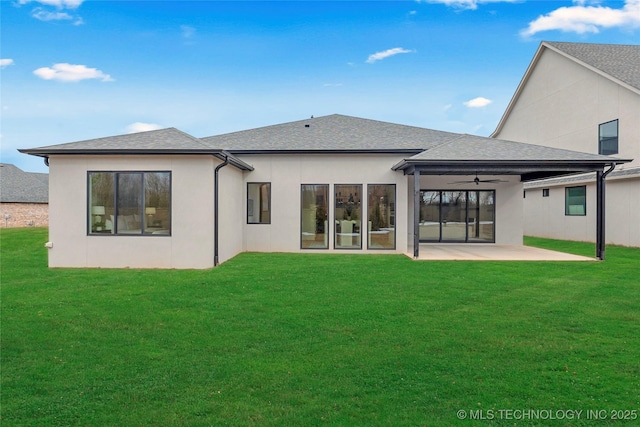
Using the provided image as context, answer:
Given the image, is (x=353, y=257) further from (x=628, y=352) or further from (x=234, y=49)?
(x=234, y=49)

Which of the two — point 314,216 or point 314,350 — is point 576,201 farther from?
point 314,350

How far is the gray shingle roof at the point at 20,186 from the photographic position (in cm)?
3269

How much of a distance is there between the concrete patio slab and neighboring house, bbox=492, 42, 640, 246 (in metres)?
5.08

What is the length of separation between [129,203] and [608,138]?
18.0 meters

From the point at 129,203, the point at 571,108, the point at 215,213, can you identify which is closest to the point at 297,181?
the point at 215,213

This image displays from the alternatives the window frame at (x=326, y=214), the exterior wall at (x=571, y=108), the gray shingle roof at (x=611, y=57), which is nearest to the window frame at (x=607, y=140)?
the exterior wall at (x=571, y=108)

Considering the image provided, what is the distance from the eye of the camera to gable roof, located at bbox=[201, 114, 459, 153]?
44.8 feet

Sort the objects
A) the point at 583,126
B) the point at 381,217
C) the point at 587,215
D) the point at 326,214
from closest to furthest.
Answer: the point at 381,217, the point at 326,214, the point at 587,215, the point at 583,126

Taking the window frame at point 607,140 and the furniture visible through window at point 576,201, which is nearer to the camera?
the window frame at point 607,140

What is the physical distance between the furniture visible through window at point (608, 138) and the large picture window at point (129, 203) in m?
16.8

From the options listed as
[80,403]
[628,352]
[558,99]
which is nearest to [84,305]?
[80,403]

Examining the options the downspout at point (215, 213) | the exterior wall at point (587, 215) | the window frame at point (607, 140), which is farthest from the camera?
the window frame at point (607, 140)

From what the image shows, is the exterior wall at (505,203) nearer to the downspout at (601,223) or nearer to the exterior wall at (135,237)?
the downspout at (601,223)

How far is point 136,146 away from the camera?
10.3 m
